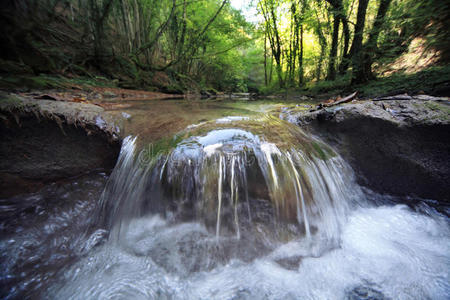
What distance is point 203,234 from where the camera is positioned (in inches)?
56.3

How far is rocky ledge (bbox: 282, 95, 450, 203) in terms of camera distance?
173 cm

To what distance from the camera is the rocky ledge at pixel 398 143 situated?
1.73 meters

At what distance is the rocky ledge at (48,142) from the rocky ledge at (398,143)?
2859 mm

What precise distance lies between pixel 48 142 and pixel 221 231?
6.71 ft

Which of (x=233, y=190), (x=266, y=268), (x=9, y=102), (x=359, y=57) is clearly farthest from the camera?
(x=359, y=57)

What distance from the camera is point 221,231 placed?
1.44 m

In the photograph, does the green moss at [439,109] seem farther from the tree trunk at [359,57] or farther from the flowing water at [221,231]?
the tree trunk at [359,57]

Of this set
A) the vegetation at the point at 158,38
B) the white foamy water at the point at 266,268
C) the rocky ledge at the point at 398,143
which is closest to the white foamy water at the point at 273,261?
the white foamy water at the point at 266,268

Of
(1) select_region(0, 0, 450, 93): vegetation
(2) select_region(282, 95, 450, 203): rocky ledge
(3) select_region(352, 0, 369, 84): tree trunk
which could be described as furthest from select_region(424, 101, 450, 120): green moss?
(3) select_region(352, 0, 369, 84): tree trunk

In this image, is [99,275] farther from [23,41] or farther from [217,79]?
[217,79]

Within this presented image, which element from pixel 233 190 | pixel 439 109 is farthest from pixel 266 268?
pixel 439 109

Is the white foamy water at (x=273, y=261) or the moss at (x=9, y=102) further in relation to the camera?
the moss at (x=9, y=102)

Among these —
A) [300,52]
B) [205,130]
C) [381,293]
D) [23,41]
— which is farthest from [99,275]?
[300,52]

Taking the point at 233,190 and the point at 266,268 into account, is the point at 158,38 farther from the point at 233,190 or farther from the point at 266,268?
the point at 266,268
